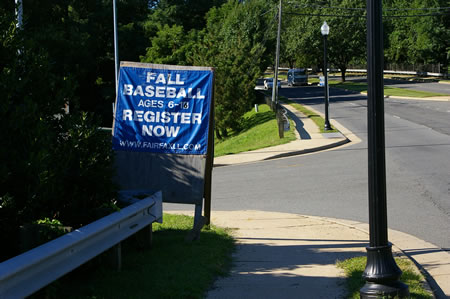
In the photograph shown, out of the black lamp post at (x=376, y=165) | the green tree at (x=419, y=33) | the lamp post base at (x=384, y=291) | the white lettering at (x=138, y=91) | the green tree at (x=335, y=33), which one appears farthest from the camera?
the green tree at (x=335, y=33)

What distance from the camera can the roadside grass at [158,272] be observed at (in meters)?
5.58

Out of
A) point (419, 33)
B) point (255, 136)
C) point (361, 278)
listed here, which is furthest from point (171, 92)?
point (419, 33)

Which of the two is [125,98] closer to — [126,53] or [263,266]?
[263,266]

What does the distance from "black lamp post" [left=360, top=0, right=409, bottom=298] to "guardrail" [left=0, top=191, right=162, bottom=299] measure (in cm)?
246

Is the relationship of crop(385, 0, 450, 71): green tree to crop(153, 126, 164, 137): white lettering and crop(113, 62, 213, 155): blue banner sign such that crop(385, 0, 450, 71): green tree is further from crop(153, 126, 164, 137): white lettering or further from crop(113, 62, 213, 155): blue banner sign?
crop(153, 126, 164, 137): white lettering

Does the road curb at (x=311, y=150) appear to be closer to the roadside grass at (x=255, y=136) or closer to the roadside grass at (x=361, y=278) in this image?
the roadside grass at (x=255, y=136)

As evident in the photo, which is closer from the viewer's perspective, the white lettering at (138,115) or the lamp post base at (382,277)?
the lamp post base at (382,277)

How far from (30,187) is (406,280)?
3860mm

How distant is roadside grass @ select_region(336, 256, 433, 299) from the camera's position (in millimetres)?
5984

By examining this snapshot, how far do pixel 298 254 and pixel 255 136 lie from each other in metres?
22.9

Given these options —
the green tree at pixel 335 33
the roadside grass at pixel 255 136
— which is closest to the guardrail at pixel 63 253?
the roadside grass at pixel 255 136

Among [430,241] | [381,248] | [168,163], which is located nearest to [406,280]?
[381,248]

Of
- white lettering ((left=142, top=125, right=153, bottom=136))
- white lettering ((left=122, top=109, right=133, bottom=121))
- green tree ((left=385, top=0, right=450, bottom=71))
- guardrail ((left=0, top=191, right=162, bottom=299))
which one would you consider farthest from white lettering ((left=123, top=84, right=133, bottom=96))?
green tree ((left=385, top=0, right=450, bottom=71))

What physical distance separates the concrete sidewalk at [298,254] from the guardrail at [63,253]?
3.76 ft
